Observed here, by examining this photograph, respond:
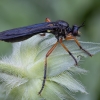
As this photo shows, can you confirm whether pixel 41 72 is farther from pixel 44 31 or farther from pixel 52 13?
pixel 52 13

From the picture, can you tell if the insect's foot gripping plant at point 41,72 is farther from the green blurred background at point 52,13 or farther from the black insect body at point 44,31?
the green blurred background at point 52,13

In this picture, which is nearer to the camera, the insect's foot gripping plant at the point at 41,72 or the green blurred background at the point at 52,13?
the insect's foot gripping plant at the point at 41,72

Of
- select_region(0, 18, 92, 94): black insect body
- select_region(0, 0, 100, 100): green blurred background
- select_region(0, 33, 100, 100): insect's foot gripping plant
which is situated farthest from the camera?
select_region(0, 0, 100, 100): green blurred background

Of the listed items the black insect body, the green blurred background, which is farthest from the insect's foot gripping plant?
the green blurred background

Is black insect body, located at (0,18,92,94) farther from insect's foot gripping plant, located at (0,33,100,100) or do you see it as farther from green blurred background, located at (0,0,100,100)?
green blurred background, located at (0,0,100,100)

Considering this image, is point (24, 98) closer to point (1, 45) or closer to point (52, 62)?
point (52, 62)

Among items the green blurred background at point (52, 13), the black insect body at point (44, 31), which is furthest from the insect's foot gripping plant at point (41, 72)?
the green blurred background at point (52, 13)

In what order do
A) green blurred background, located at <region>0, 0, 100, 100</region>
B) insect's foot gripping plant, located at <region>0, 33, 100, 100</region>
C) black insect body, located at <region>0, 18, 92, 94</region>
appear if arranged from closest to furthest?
insect's foot gripping plant, located at <region>0, 33, 100, 100</region>
black insect body, located at <region>0, 18, 92, 94</region>
green blurred background, located at <region>0, 0, 100, 100</region>

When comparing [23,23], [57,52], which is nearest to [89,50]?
[57,52]
